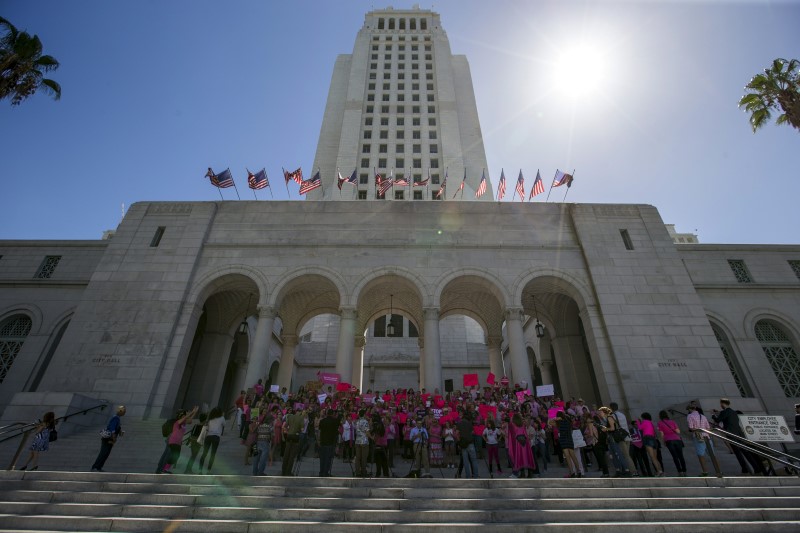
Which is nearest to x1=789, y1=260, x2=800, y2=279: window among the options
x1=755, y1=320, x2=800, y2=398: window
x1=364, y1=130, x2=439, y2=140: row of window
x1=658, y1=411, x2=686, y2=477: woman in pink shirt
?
x1=755, y1=320, x2=800, y2=398: window

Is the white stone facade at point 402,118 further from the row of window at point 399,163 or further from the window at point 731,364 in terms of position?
the window at point 731,364

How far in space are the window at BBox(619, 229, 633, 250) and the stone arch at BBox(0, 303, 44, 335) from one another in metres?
31.5

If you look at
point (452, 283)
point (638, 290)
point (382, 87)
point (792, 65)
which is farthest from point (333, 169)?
point (792, 65)

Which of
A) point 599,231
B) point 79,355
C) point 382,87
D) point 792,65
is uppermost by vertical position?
point 382,87

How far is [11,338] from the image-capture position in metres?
22.0

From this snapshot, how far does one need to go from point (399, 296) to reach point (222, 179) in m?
11.9

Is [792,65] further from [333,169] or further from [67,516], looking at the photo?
[333,169]

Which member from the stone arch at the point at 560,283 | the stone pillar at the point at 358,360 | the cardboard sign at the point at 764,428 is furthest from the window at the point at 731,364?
the stone pillar at the point at 358,360

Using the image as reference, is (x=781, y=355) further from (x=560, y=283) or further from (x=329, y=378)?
(x=329, y=378)

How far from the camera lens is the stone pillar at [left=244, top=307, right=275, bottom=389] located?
691 inches

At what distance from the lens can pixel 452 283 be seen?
20547 mm

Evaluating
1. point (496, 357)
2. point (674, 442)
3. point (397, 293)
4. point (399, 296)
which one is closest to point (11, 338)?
point (397, 293)

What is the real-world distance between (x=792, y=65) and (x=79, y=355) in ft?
117

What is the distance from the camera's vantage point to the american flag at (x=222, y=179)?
21891 millimetres
